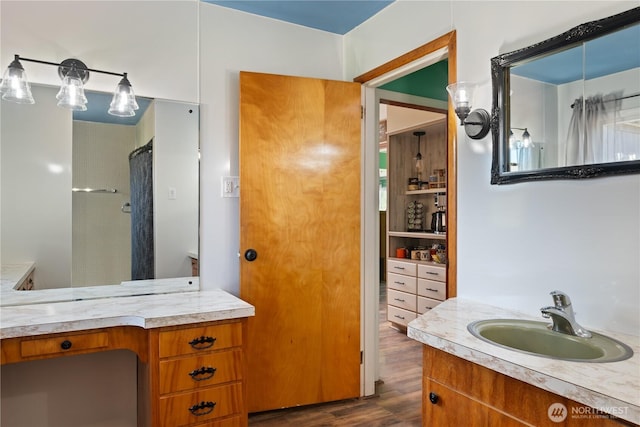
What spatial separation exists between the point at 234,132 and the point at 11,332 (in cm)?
152

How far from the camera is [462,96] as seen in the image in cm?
184

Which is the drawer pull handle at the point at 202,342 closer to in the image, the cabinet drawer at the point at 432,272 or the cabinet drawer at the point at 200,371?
the cabinet drawer at the point at 200,371

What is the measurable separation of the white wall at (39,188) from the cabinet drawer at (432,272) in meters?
2.92

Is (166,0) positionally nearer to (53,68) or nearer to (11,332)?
(53,68)

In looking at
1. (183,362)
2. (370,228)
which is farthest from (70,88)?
(370,228)

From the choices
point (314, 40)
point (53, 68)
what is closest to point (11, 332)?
point (53, 68)

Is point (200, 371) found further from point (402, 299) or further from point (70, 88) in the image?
point (402, 299)

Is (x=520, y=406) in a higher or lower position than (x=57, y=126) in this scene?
lower

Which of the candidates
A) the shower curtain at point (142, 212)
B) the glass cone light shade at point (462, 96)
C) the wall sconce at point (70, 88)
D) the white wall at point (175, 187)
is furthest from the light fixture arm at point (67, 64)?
the glass cone light shade at point (462, 96)

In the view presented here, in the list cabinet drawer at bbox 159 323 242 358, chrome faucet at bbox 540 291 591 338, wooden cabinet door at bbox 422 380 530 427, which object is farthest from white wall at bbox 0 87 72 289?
chrome faucet at bbox 540 291 591 338

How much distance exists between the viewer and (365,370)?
2.78m

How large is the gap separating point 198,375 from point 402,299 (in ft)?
9.08

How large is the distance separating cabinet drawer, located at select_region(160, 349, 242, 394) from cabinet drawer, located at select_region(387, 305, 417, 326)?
2522mm

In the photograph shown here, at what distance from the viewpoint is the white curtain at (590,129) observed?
1.39 metres
